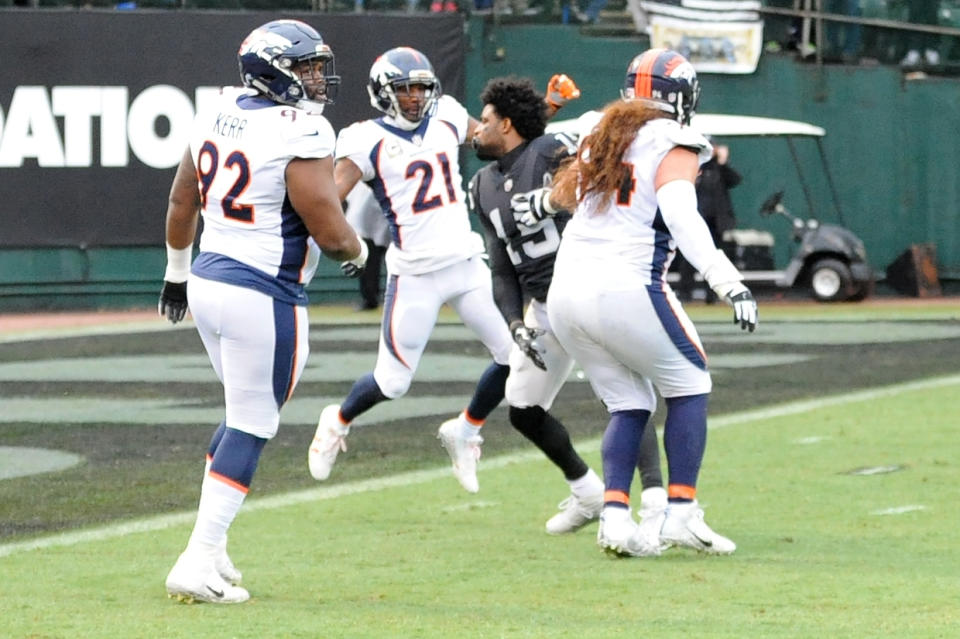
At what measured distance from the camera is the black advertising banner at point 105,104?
18531 mm

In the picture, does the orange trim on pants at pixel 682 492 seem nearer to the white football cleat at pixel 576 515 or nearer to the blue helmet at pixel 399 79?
the white football cleat at pixel 576 515

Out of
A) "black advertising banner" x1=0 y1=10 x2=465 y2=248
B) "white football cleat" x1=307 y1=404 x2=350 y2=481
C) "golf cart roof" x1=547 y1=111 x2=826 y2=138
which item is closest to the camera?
"white football cleat" x1=307 y1=404 x2=350 y2=481

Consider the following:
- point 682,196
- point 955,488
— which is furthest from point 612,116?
point 955,488

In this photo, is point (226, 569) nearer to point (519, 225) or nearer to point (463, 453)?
point (519, 225)

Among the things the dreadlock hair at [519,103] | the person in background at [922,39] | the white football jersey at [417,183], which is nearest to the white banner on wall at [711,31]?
the person in background at [922,39]

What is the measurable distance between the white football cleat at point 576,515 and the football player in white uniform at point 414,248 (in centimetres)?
104

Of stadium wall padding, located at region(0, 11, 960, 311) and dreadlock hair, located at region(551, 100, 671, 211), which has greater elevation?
dreadlock hair, located at region(551, 100, 671, 211)

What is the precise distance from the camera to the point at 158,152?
18750 millimetres

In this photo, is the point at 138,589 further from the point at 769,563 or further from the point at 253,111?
the point at 769,563

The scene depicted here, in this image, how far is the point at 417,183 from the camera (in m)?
8.23

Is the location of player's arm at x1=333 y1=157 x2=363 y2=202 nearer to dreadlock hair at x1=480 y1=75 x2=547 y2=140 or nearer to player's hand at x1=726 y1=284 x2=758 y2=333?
dreadlock hair at x1=480 y1=75 x2=547 y2=140

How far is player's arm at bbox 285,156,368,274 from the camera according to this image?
552 cm

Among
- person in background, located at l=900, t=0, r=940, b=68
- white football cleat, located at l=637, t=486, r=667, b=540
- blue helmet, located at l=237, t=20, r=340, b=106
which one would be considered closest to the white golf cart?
person in background, located at l=900, t=0, r=940, b=68

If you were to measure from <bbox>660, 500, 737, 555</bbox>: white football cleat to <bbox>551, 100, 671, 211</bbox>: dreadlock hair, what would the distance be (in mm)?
1108
